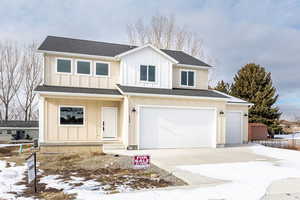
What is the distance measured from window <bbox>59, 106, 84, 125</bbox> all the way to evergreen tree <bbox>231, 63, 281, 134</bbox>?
17.2m

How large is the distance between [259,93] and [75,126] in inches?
726

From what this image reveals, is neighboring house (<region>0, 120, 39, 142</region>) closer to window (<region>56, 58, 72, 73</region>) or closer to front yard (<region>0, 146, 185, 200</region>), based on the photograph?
window (<region>56, 58, 72, 73</region>)

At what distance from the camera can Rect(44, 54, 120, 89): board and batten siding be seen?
1203 cm

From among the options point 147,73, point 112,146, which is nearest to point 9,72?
point 147,73

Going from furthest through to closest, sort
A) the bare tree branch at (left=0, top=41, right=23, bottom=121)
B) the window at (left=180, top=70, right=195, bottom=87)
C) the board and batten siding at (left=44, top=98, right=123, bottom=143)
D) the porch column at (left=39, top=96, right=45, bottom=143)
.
A: the bare tree branch at (left=0, top=41, right=23, bottom=121) < the window at (left=180, top=70, right=195, bottom=87) < the board and batten siding at (left=44, top=98, right=123, bottom=143) < the porch column at (left=39, top=96, right=45, bottom=143)

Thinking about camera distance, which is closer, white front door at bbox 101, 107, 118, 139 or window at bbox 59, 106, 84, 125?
window at bbox 59, 106, 84, 125

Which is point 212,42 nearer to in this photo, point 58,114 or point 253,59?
point 253,59

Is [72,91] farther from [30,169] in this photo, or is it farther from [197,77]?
[197,77]

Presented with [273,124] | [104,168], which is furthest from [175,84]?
[273,124]

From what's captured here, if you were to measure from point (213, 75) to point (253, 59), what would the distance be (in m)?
4.98

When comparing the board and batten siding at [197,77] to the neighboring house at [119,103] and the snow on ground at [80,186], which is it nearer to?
the neighboring house at [119,103]

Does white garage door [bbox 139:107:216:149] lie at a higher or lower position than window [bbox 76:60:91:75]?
lower

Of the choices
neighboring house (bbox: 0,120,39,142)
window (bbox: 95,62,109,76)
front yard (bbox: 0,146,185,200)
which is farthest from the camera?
neighboring house (bbox: 0,120,39,142)

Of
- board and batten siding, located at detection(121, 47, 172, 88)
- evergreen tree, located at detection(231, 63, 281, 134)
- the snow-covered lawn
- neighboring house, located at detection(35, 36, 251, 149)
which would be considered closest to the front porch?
neighboring house, located at detection(35, 36, 251, 149)
